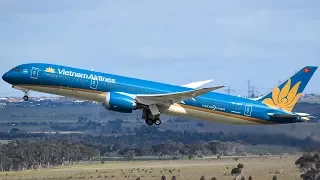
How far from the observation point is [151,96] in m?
68.1

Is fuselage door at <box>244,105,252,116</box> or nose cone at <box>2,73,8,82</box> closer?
nose cone at <box>2,73,8,82</box>

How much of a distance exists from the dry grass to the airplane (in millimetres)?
47271

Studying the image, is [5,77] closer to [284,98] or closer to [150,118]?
[150,118]

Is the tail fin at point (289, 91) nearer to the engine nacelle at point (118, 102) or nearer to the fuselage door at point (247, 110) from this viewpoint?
the fuselage door at point (247, 110)

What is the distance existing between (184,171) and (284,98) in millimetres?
62244

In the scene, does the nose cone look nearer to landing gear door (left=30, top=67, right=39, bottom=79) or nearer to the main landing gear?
landing gear door (left=30, top=67, right=39, bottom=79)

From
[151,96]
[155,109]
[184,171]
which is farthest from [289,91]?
[184,171]

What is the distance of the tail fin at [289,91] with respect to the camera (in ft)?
244

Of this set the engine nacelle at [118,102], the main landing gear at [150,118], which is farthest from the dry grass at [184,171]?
the engine nacelle at [118,102]

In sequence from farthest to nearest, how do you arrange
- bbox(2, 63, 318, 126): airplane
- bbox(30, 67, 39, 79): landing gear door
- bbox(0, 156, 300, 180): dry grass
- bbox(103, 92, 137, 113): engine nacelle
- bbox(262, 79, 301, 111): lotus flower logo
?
bbox(0, 156, 300, 180): dry grass, bbox(262, 79, 301, 111): lotus flower logo, bbox(30, 67, 39, 79): landing gear door, bbox(2, 63, 318, 126): airplane, bbox(103, 92, 137, 113): engine nacelle

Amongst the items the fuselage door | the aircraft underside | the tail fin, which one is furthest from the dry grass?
the aircraft underside

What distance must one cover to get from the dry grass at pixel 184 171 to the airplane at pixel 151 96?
1861 inches

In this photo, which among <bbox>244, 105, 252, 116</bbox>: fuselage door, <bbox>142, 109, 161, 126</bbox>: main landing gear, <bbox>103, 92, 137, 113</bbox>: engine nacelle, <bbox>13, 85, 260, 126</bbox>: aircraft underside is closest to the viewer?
<bbox>103, 92, 137, 113</bbox>: engine nacelle

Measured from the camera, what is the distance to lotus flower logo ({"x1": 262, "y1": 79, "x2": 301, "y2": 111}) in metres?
74.3
